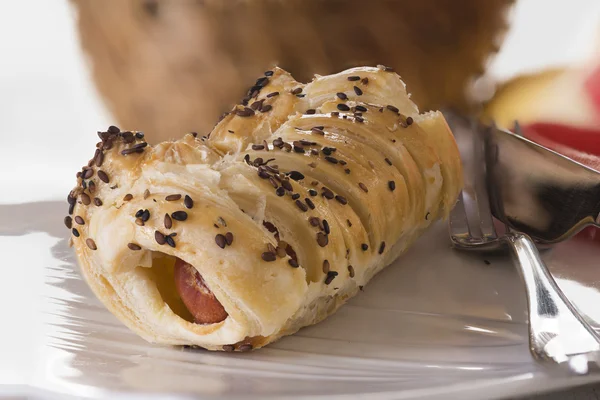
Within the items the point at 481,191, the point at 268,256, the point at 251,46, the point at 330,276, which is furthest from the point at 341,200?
the point at 251,46

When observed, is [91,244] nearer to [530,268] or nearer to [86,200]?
[86,200]

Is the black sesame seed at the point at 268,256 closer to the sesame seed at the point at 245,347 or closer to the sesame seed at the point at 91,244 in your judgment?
the sesame seed at the point at 245,347

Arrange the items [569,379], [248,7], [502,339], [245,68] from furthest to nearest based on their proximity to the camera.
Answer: [245,68]
[248,7]
[502,339]
[569,379]

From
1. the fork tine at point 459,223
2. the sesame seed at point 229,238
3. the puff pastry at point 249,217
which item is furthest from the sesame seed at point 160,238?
the fork tine at point 459,223

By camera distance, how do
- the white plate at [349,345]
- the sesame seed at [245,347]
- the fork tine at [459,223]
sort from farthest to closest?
the fork tine at [459,223]
the sesame seed at [245,347]
the white plate at [349,345]

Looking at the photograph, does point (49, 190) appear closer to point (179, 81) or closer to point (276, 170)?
point (179, 81)

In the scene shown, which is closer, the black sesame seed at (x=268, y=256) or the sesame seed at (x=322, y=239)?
the black sesame seed at (x=268, y=256)

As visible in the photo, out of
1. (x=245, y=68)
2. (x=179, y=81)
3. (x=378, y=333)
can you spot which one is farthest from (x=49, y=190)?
(x=378, y=333)
